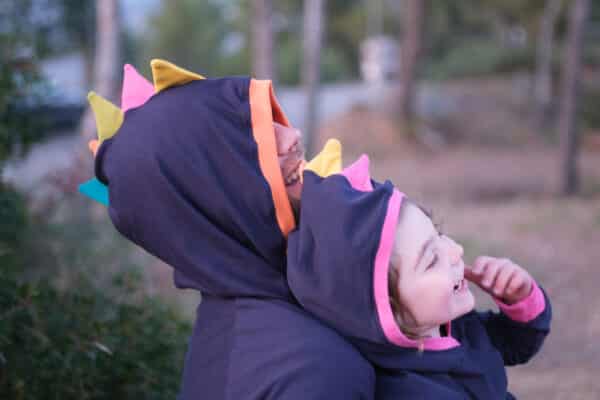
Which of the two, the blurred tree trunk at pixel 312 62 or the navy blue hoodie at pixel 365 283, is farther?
the blurred tree trunk at pixel 312 62

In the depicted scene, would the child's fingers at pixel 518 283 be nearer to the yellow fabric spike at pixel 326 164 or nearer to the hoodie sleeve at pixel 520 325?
the hoodie sleeve at pixel 520 325

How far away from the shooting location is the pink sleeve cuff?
80.8 inches

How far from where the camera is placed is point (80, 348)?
2.77 metres

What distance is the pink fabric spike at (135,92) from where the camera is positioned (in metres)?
1.86

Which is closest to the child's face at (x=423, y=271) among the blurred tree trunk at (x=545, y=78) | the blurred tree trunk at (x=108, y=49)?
the blurred tree trunk at (x=108, y=49)

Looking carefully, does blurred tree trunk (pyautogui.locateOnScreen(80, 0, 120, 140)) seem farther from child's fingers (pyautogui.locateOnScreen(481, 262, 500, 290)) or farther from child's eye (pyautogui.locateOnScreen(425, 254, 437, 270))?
child's eye (pyautogui.locateOnScreen(425, 254, 437, 270))

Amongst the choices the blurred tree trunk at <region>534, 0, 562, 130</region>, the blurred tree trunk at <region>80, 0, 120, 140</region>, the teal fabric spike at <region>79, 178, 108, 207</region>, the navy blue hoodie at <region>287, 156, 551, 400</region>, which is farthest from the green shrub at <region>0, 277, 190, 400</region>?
the blurred tree trunk at <region>534, 0, 562, 130</region>

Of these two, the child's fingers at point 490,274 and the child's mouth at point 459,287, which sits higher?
the child's mouth at point 459,287

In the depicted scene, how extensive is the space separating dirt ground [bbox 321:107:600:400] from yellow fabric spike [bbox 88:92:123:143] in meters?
0.81

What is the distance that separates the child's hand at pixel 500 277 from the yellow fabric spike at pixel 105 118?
35.8 inches

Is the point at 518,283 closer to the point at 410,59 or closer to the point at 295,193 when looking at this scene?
the point at 295,193

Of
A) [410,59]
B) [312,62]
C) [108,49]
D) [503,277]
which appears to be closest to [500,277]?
[503,277]

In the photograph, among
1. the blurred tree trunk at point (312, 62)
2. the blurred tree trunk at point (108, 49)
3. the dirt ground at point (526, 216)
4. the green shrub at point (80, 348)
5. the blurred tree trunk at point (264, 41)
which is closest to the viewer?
the green shrub at point (80, 348)

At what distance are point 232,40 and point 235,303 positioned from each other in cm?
3625
